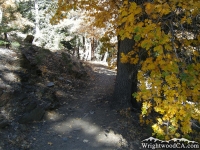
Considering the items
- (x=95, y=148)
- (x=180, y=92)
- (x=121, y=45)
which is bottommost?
(x=95, y=148)

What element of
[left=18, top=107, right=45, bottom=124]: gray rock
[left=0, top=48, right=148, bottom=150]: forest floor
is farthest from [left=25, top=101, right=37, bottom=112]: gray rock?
[left=0, top=48, right=148, bottom=150]: forest floor

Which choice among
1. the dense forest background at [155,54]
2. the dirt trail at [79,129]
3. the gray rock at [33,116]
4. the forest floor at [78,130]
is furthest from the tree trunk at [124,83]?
the gray rock at [33,116]

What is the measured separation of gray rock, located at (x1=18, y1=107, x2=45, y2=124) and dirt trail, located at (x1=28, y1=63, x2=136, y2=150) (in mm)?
200

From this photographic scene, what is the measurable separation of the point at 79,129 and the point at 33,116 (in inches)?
56.8

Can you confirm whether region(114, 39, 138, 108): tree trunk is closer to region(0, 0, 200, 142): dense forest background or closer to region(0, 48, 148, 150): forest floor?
region(0, 0, 200, 142): dense forest background

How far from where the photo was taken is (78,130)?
573cm

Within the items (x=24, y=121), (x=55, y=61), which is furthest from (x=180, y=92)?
(x=55, y=61)

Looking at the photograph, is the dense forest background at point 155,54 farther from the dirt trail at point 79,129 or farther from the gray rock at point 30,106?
the gray rock at point 30,106

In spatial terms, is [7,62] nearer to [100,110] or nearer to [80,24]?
[100,110]

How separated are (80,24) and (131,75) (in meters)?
14.2

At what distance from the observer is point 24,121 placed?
556 cm

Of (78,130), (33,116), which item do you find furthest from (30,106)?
(78,130)

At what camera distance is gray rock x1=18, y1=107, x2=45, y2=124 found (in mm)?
5580

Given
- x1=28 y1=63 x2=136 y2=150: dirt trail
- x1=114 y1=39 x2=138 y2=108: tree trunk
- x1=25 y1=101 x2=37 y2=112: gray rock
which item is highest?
x1=114 y1=39 x2=138 y2=108: tree trunk
